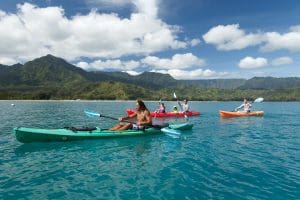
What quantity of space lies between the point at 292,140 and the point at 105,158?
1549 centimetres

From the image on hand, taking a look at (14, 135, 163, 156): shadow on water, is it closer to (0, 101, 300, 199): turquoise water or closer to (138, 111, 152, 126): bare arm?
(0, 101, 300, 199): turquoise water

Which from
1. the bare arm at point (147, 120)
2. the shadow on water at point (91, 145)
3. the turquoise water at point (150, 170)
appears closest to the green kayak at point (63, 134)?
the shadow on water at point (91, 145)

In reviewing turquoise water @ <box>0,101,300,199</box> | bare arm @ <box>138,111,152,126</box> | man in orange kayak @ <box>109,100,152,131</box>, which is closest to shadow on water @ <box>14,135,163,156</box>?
turquoise water @ <box>0,101,300,199</box>

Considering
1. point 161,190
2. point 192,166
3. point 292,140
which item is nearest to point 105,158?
point 192,166

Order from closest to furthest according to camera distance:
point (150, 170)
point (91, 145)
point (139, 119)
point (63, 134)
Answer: point (150, 170)
point (91, 145)
point (63, 134)
point (139, 119)

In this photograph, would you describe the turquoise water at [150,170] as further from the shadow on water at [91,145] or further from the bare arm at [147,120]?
A: the bare arm at [147,120]

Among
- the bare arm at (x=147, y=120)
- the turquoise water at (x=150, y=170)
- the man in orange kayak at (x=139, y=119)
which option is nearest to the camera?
the turquoise water at (x=150, y=170)

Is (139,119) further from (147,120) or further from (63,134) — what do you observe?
(63,134)

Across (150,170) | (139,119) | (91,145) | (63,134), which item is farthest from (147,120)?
(150,170)

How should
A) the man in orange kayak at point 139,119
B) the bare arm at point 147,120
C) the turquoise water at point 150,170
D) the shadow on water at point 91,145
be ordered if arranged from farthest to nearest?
the bare arm at point 147,120
the man in orange kayak at point 139,119
the shadow on water at point 91,145
the turquoise water at point 150,170

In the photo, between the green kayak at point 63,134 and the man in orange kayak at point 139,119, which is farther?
the man in orange kayak at point 139,119

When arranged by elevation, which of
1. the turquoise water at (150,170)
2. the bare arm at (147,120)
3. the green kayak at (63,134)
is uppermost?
the bare arm at (147,120)

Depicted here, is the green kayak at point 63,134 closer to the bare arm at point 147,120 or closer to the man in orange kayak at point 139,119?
the man in orange kayak at point 139,119

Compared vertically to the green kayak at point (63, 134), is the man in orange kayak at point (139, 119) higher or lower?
higher
